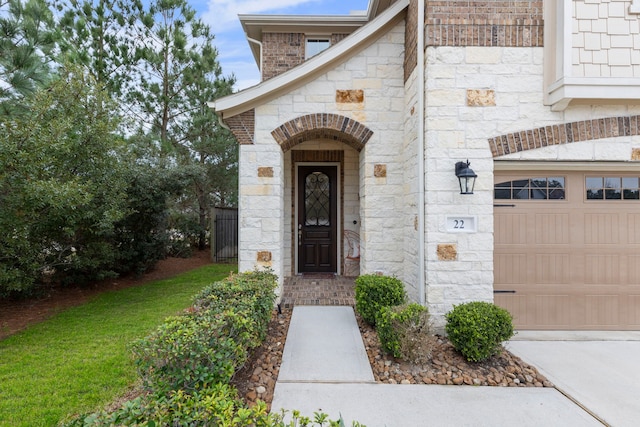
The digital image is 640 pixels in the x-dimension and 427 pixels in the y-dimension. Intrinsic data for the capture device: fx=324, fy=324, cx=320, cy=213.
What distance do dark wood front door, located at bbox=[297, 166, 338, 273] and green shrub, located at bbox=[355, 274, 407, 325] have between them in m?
2.89

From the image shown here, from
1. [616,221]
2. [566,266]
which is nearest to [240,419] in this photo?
[566,266]

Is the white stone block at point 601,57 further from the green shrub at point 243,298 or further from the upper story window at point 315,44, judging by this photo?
the upper story window at point 315,44

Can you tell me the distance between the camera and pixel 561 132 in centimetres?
436

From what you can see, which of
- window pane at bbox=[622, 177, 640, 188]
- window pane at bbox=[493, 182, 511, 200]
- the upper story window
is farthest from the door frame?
window pane at bbox=[622, 177, 640, 188]

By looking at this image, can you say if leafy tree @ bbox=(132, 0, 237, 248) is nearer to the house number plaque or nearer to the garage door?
the house number plaque

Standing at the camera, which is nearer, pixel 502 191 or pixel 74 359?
pixel 74 359

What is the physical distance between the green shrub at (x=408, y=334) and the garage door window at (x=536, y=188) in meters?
2.27

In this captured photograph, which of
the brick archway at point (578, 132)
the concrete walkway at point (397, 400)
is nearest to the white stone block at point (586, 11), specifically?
the brick archway at point (578, 132)

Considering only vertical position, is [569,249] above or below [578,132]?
below

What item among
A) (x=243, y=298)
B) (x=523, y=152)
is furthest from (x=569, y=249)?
(x=243, y=298)

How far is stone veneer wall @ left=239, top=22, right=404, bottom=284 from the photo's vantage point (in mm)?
5387

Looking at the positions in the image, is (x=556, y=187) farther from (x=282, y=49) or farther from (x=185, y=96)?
(x=185, y=96)

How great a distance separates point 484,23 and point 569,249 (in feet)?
11.0

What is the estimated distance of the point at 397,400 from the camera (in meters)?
2.98
